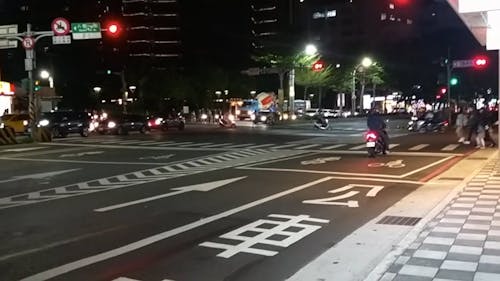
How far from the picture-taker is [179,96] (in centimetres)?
7769

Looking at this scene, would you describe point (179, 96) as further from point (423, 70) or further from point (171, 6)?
point (171, 6)

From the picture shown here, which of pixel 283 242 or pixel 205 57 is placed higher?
pixel 205 57

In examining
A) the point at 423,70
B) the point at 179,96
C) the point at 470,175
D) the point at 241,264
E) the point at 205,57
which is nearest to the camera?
the point at 241,264

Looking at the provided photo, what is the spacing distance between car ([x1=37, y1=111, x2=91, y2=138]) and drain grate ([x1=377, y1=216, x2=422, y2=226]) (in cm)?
3066

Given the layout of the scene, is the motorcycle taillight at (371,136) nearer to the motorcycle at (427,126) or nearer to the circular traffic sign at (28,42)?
the motorcycle at (427,126)

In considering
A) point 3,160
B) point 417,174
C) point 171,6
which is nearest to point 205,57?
point 171,6

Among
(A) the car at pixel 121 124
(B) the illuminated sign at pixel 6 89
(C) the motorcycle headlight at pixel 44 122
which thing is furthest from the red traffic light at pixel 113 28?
(B) the illuminated sign at pixel 6 89

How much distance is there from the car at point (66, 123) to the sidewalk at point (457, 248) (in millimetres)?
30557

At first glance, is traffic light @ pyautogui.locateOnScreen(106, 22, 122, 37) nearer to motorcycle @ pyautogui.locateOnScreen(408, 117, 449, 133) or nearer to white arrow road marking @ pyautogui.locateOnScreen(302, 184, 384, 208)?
motorcycle @ pyautogui.locateOnScreen(408, 117, 449, 133)

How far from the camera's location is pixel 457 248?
782 centimetres

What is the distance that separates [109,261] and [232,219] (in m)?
3.11

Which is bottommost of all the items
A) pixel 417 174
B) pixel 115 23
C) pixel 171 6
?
pixel 417 174

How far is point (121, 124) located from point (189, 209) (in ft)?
101

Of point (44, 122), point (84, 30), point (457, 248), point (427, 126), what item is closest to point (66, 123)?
point (44, 122)
